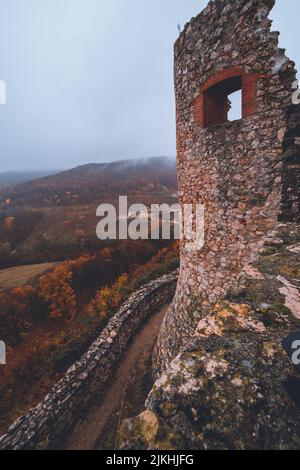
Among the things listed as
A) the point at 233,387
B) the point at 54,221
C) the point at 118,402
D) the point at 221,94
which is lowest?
the point at 118,402

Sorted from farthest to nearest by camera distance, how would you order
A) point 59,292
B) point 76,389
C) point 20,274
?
point 20,274
point 59,292
point 76,389

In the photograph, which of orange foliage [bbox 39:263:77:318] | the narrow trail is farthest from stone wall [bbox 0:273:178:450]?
orange foliage [bbox 39:263:77:318]

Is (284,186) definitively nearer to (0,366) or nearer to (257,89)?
(257,89)

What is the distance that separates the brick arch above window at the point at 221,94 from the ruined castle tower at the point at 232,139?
2cm

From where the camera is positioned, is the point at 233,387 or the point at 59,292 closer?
the point at 233,387

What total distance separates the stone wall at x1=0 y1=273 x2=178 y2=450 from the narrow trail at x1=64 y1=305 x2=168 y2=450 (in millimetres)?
282

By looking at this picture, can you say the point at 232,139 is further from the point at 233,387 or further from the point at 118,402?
the point at 118,402

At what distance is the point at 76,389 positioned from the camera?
7117 millimetres

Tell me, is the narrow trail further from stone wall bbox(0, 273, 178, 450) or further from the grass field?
the grass field

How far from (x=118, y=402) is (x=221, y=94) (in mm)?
8546

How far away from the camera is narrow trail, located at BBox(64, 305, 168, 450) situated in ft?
20.8

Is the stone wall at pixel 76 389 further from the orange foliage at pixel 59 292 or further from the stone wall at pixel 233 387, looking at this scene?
the orange foliage at pixel 59 292

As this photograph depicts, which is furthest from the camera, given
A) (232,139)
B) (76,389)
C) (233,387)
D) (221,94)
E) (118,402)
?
(118,402)

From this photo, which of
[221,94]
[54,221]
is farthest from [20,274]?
[221,94]
